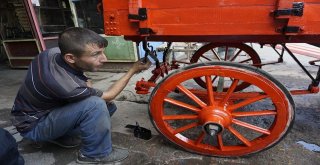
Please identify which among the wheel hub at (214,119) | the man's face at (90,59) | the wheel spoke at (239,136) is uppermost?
the man's face at (90,59)

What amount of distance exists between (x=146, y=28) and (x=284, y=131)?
124 cm

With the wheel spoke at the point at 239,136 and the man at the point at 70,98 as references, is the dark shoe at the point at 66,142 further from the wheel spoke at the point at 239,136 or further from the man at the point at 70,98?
the wheel spoke at the point at 239,136

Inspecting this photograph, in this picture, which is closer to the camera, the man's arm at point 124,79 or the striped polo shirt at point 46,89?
the striped polo shirt at point 46,89

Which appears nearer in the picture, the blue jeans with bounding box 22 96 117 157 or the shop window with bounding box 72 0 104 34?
the blue jeans with bounding box 22 96 117 157

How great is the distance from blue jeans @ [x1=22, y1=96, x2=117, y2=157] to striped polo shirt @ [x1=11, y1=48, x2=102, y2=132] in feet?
0.19

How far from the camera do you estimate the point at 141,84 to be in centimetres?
234

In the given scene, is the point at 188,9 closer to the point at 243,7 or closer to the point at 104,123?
the point at 243,7

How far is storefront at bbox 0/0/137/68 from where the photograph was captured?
5055 millimetres

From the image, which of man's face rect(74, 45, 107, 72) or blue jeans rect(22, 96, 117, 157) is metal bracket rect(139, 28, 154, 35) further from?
blue jeans rect(22, 96, 117, 157)

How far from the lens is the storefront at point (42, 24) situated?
5055 mm

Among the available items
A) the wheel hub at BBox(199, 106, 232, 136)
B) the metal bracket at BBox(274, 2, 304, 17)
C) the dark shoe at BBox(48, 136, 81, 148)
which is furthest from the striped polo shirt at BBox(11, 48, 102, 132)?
the metal bracket at BBox(274, 2, 304, 17)

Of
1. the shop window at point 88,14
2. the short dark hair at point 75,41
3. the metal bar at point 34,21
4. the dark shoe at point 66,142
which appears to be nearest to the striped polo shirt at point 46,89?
the short dark hair at point 75,41

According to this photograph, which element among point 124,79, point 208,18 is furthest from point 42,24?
point 208,18

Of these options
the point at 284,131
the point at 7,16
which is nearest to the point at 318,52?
the point at 284,131
